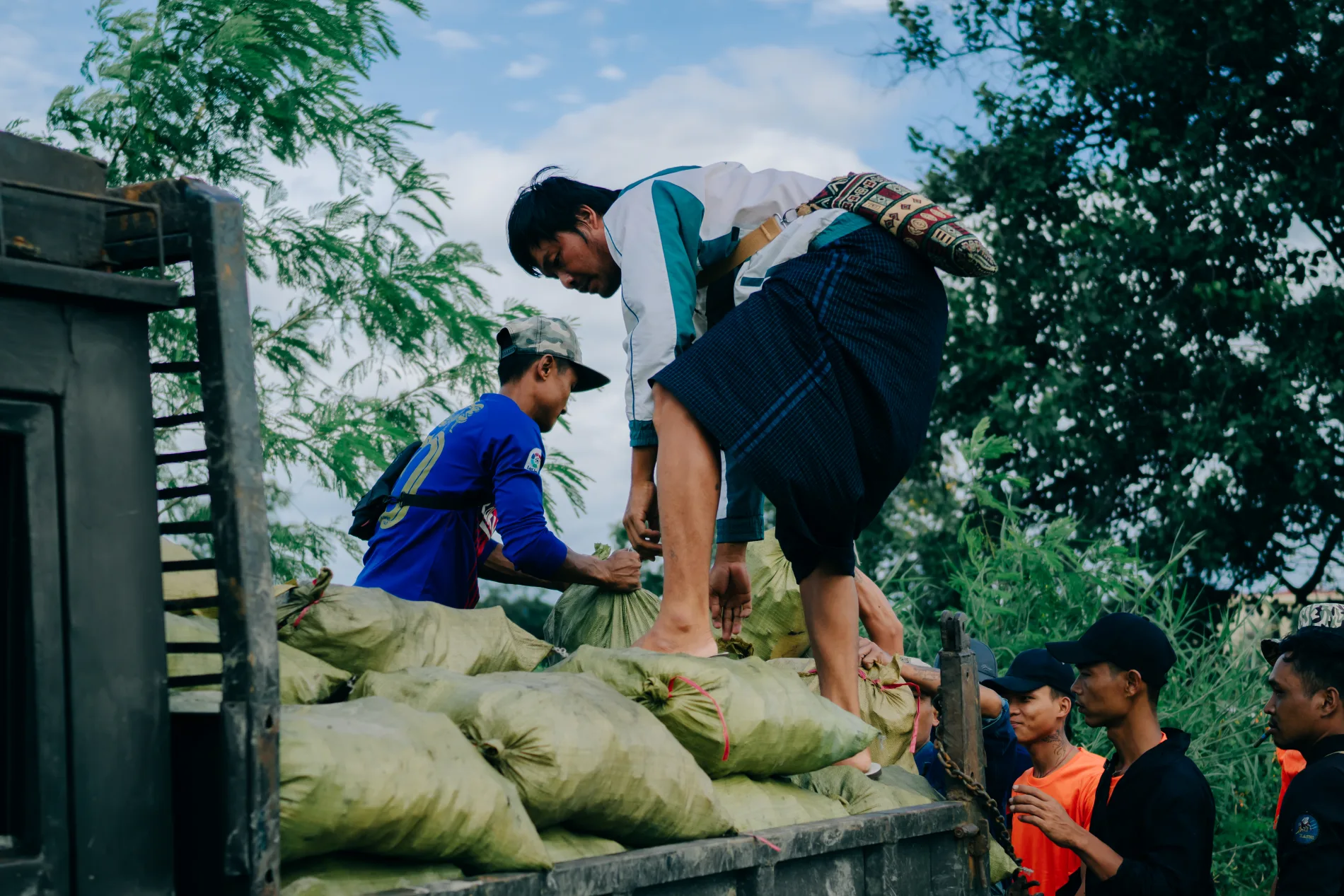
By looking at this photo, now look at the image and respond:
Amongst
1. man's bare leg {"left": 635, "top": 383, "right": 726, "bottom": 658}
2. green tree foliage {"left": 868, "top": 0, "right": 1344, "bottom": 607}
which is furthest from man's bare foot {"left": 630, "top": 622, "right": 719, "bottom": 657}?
green tree foliage {"left": 868, "top": 0, "right": 1344, "bottom": 607}

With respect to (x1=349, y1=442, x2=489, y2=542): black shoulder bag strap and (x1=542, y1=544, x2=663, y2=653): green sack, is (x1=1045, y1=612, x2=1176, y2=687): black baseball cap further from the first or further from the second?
(x1=349, y1=442, x2=489, y2=542): black shoulder bag strap

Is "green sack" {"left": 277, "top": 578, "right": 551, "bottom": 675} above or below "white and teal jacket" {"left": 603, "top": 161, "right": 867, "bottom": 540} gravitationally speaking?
below

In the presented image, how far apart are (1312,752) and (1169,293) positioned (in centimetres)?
856

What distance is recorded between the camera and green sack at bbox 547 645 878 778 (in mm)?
2301

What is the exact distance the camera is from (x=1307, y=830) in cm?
276

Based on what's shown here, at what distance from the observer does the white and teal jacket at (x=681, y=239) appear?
8.70ft

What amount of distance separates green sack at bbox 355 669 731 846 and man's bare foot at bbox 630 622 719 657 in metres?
0.43

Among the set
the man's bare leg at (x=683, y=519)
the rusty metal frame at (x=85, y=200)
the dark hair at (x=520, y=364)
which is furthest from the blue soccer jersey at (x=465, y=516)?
the rusty metal frame at (x=85, y=200)

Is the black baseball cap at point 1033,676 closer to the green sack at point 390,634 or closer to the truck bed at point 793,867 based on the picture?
the truck bed at point 793,867

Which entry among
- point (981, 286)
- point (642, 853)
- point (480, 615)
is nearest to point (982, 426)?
point (981, 286)

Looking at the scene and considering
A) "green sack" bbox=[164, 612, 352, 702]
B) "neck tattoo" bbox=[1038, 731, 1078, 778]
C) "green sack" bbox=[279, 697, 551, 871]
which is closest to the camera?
"green sack" bbox=[279, 697, 551, 871]

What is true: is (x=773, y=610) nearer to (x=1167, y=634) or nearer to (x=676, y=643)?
(x=676, y=643)

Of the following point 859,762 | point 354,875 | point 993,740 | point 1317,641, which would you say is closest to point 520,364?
point 859,762

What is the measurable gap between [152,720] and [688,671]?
1146mm
